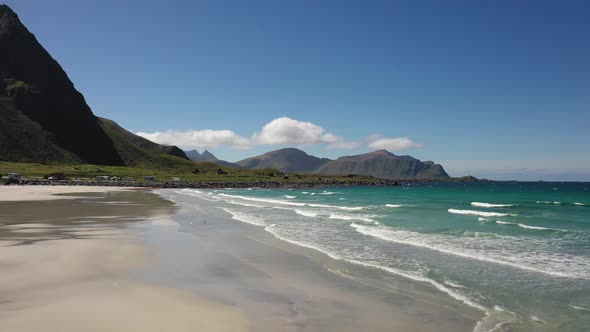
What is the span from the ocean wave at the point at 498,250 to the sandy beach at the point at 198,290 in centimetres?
615

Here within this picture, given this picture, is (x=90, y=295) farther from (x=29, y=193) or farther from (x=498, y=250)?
(x=29, y=193)

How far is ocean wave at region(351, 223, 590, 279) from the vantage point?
16.2 metres

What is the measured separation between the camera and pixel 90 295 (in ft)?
37.1

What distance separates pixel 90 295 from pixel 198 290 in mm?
2988

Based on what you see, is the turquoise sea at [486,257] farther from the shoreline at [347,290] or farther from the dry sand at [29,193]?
the dry sand at [29,193]

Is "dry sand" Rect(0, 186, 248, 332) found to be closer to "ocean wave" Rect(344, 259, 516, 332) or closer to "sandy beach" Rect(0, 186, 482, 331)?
"sandy beach" Rect(0, 186, 482, 331)

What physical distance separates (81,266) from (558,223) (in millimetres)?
34436

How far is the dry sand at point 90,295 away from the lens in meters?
9.15

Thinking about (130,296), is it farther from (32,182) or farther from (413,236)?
(32,182)

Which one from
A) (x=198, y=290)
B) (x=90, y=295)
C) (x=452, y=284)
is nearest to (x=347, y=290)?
(x=452, y=284)

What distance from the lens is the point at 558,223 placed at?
3297 centimetres

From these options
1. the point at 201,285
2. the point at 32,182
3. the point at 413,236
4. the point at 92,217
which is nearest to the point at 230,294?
the point at 201,285

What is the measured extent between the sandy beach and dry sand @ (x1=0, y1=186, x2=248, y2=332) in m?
0.03

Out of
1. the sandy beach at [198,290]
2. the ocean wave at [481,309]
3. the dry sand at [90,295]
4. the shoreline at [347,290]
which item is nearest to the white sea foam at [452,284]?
the ocean wave at [481,309]
